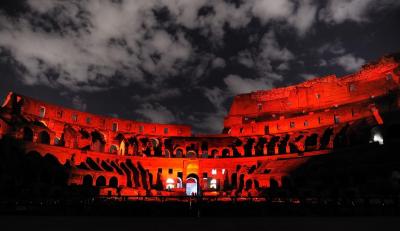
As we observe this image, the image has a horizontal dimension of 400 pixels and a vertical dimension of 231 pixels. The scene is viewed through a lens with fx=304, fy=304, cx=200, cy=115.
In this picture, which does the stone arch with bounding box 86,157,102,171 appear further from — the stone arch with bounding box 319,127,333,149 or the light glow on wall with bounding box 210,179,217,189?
the stone arch with bounding box 319,127,333,149

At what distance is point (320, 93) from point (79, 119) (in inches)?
1634

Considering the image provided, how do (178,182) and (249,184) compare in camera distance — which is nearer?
(249,184)

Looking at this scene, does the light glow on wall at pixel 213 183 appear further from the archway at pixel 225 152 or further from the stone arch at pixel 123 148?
the stone arch at pixel 123 148

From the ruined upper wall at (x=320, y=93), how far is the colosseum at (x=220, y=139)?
0.54 feet

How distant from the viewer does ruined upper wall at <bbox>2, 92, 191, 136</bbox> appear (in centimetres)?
4234

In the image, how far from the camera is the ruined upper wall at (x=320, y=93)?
1832 inches

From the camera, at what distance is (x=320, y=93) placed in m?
53.8

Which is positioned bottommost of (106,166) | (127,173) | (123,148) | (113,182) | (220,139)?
(113,182)

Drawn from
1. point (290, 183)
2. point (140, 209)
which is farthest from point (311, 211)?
point (290, 183)

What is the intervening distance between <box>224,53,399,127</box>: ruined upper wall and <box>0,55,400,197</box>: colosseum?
17cm

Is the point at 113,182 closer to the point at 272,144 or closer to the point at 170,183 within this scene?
the point at 170,183

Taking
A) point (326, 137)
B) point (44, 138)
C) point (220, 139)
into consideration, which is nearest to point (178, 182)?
point (220, 139)

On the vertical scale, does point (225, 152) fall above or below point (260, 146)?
below

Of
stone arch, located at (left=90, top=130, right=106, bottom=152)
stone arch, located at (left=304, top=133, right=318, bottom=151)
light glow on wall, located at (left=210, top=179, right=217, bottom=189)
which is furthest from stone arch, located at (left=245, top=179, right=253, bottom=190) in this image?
stone arch, located at (left=90, top=130, right=106, bottom=152)
